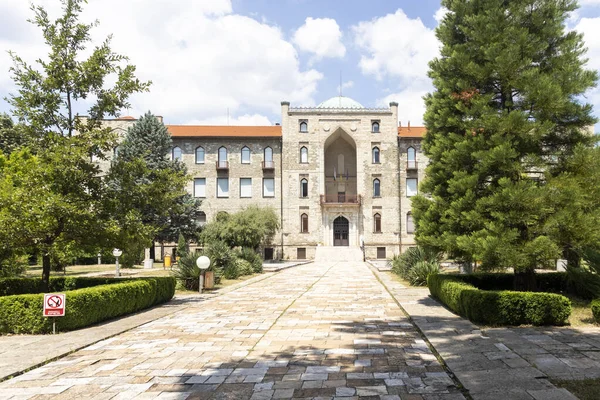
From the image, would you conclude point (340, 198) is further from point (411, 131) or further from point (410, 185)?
point (411, 131)

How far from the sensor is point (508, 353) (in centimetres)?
692

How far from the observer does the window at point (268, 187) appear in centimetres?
4706

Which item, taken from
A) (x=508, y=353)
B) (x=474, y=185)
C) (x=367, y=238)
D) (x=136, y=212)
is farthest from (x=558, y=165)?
(x=367, y=238)

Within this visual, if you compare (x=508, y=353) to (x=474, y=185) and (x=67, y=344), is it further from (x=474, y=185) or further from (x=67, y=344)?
(x=67, y=344)

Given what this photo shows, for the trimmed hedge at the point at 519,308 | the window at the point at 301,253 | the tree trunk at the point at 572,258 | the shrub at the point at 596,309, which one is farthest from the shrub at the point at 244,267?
the window at the point at 301,253

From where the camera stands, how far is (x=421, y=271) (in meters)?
17.6

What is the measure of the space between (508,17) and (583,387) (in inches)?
395

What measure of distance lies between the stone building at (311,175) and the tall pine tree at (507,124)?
34.0m

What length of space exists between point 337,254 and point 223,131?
1868 cm

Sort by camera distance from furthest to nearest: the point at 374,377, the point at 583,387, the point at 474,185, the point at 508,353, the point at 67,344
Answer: the point at 474,185 < the point at 67,344 < the point at 508,353 < the point at 374,377 < the point at 583,387

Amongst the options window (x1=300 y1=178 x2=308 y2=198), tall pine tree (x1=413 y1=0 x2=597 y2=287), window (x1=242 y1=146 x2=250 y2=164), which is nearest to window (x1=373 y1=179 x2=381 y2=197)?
window (x1=300 y1=178 x2=308 y2=198)

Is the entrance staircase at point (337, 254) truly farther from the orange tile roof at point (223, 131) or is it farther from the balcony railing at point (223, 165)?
the orange tile roof at point (223, 131)

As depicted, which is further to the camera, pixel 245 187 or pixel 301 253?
pixel 245 187

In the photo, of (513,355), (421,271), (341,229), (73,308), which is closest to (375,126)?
(341,229)
